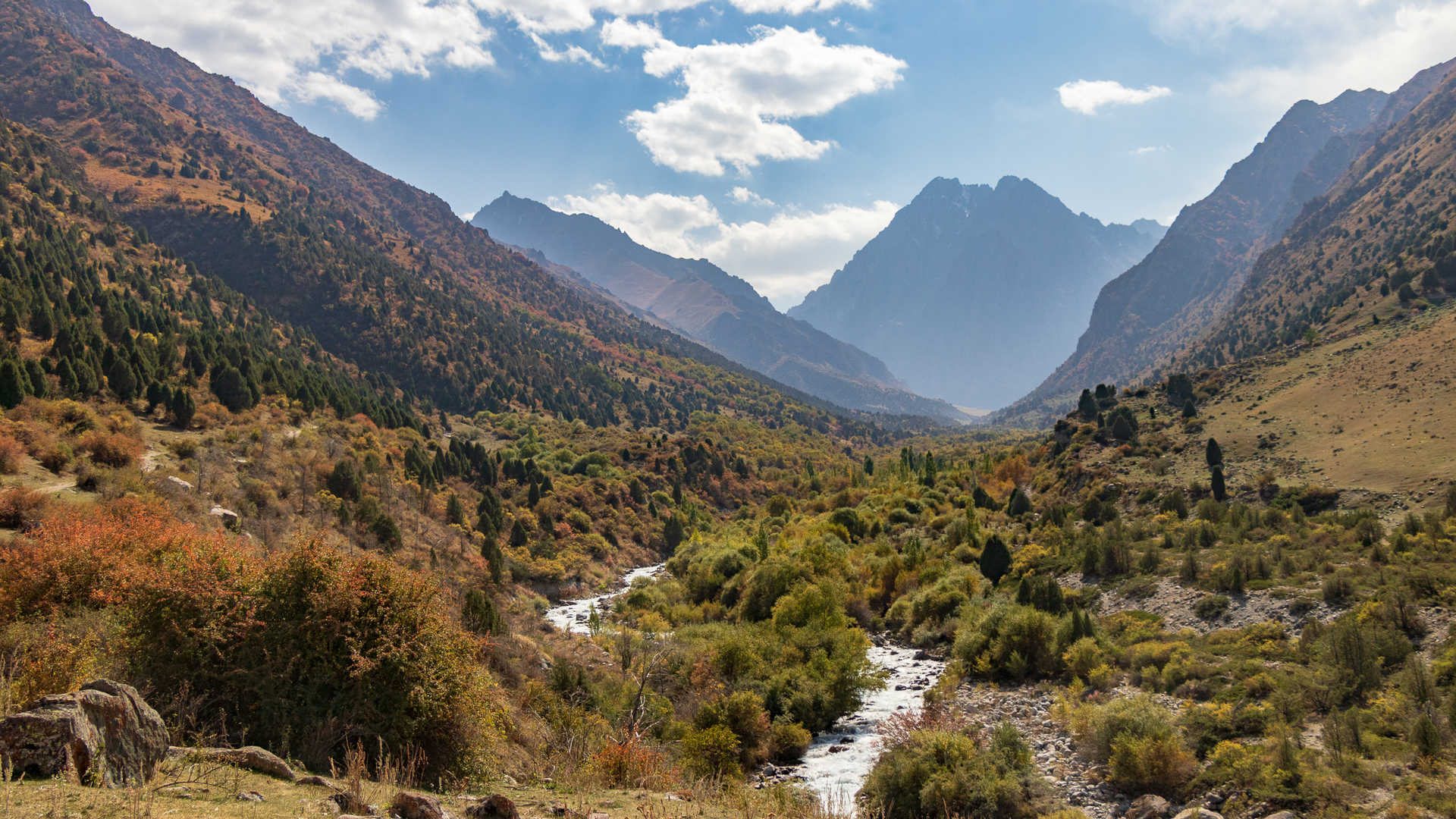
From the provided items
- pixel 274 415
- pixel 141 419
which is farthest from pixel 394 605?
pixel 274 415

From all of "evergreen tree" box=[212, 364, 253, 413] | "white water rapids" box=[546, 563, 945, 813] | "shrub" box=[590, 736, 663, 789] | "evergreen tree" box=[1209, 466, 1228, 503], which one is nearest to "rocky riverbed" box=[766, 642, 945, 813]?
"white water rapids" box=[546, 563, 945, 813]

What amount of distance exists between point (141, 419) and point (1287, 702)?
6326 cm

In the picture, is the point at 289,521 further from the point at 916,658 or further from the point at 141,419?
the point at 916,658

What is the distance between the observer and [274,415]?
61.2 m

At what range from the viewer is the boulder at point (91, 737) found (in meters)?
8.64

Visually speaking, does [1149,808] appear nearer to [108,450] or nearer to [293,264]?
[108,450]

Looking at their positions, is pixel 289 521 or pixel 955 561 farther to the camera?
pixel 955 561

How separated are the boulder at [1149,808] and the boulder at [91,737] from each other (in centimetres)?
2262

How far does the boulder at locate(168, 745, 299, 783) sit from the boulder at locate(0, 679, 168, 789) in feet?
1.53

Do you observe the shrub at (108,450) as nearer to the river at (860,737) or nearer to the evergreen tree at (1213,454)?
the river at (860,737)

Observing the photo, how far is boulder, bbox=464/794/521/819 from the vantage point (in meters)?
11.0

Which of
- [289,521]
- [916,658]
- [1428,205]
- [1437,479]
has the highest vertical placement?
[1428,205]

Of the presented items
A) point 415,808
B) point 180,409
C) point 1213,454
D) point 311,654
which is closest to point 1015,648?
point 311,654

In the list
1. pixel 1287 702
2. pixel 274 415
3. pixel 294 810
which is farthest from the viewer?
pixel 274 415
